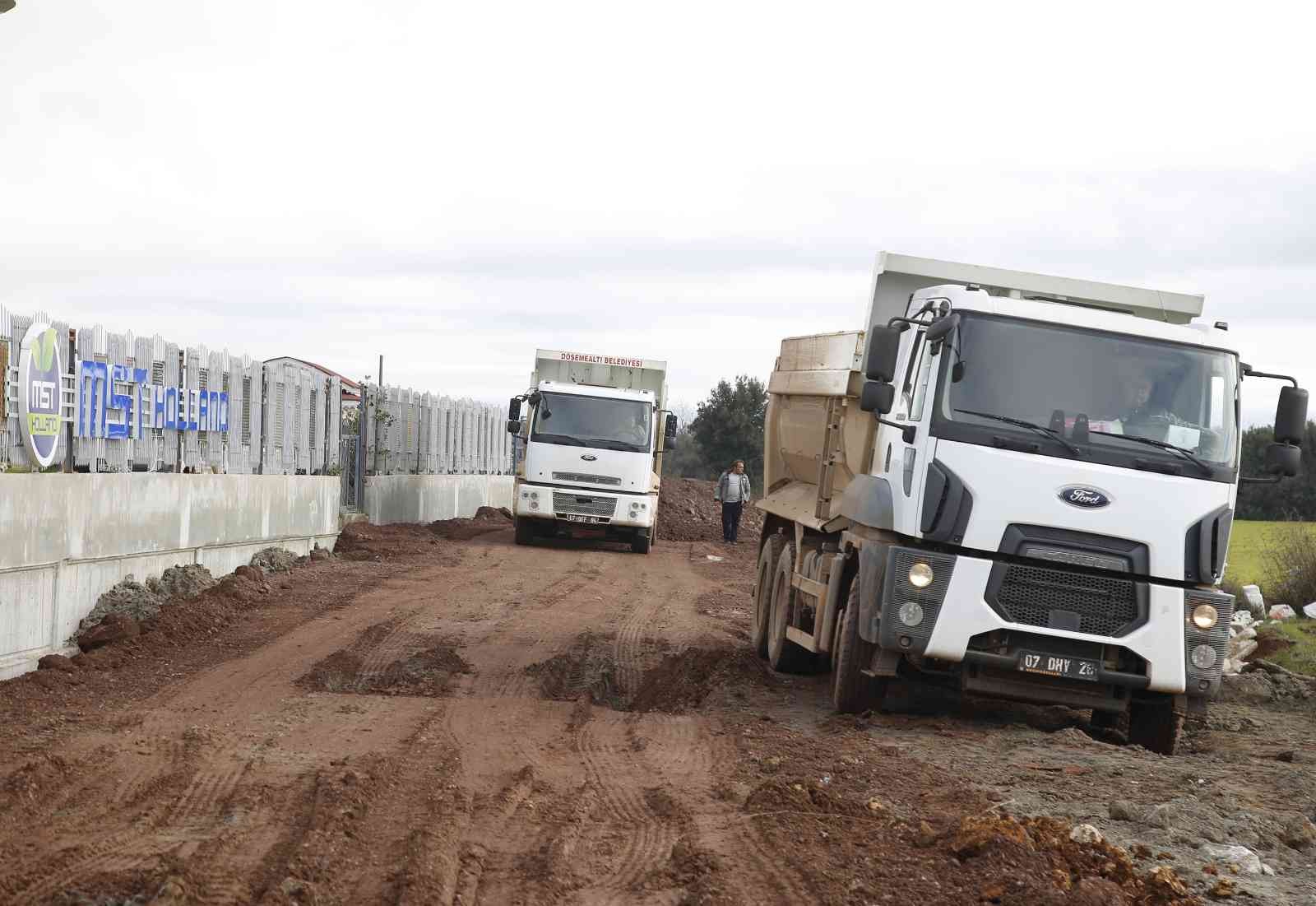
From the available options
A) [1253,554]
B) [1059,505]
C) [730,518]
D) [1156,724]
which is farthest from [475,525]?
[1059,505]

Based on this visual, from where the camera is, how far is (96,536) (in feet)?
43.6

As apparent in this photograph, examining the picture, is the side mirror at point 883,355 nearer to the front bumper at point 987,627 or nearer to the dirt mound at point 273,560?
the front bumper at point 987,627

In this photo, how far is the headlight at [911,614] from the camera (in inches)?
376

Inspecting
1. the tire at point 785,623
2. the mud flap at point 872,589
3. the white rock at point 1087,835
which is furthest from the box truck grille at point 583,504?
the white rock at point 1087,835

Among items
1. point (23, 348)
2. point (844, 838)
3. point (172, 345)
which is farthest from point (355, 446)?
point (844, 838)

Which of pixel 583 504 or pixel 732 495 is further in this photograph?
pixel 732 495

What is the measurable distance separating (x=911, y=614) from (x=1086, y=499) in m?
1.36

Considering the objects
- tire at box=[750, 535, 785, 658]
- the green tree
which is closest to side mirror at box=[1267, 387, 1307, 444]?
tire at box=[750, 535, 785, 658]

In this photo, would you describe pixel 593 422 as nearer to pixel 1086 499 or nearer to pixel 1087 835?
pixel 1086 499

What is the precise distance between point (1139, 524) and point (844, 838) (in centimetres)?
380

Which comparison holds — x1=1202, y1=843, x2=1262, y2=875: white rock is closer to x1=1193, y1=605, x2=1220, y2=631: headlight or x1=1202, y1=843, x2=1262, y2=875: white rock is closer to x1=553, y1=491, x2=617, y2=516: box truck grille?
x1=1193, y1=605, x2=1220, y2=631: headlight

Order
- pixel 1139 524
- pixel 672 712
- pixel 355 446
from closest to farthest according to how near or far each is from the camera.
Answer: pixel 1139 524 → pixel 672 712 → pixel 355 446

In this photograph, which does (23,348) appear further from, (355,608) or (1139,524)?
(1139,524)

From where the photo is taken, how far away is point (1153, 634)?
9586 mm
